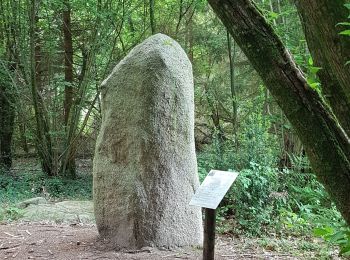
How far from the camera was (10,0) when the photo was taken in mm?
11305

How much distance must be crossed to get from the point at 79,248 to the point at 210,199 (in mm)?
1894

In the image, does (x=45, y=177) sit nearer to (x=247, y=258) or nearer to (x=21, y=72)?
(x=21, y=72)

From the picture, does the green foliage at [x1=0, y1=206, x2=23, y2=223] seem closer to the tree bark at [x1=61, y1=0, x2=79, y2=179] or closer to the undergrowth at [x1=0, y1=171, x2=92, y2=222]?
the undergrowth at [x1=0, y1=171, x2=92, y2=222]

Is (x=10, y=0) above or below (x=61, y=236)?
above

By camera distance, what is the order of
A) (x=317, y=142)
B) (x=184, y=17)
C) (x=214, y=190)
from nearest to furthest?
(x=317, y=142)
(x=214, y=190)
(x=184, y=17)

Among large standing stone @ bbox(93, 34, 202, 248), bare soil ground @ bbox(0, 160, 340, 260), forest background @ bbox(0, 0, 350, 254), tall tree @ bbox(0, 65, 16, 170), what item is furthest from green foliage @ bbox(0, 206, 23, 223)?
tall tree @ bbox(0, 65, 16, 170)

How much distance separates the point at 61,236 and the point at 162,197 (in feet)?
5.22

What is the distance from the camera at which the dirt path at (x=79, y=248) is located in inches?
184

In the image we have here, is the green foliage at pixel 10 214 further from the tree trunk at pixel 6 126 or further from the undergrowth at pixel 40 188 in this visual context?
the tree trunk at pixel 6 126

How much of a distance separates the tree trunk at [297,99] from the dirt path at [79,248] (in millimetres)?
2825

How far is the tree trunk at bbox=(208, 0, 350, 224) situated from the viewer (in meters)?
2.03

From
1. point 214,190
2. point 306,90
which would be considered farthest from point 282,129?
point 306,90

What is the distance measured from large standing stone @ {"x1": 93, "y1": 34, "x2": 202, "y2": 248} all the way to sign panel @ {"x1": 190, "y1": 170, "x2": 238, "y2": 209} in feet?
3.05

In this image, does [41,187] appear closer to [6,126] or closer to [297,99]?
[6,126]
